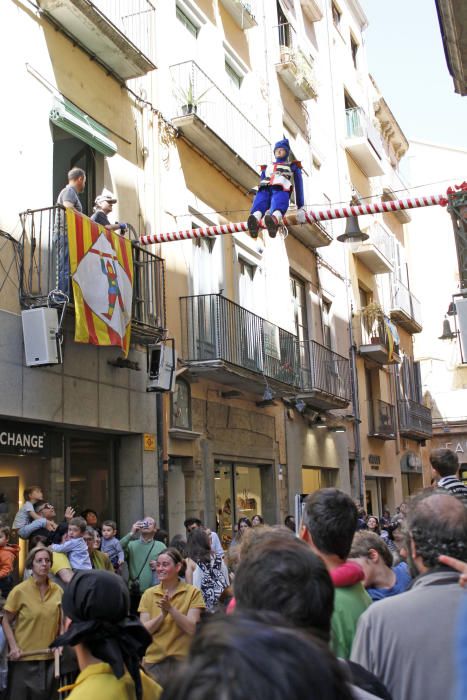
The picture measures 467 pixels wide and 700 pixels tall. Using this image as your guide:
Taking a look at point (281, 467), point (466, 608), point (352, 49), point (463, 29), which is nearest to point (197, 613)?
point (466, 608)

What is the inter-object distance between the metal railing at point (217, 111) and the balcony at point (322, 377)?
4.69 metres

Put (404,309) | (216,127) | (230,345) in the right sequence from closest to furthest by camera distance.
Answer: (230,345), (216,127), (404,309)

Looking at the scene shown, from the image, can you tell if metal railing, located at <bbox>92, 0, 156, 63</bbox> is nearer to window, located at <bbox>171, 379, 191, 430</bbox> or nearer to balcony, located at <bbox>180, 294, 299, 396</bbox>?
balcony, located at <bbox>180, 294, 299, 396</bbox>

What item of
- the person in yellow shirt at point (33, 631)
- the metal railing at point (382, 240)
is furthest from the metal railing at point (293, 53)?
the person in yellow shirt at point (33, 631)

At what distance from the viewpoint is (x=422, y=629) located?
2.66 m

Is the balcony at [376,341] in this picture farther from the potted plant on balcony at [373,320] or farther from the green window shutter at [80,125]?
the green window shutter at [80,125]

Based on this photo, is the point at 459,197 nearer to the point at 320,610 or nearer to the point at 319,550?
the point at 319,550

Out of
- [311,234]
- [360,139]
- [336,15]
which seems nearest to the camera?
[311,234]

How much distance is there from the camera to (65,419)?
10695 mm

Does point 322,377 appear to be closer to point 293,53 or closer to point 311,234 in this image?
point 311,234

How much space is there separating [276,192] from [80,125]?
9.67 feet

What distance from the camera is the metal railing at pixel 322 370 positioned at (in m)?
19.2

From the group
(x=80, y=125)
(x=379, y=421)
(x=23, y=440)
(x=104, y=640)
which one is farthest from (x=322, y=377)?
(x=104, y=640)

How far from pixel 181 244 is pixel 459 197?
6.01 meters
